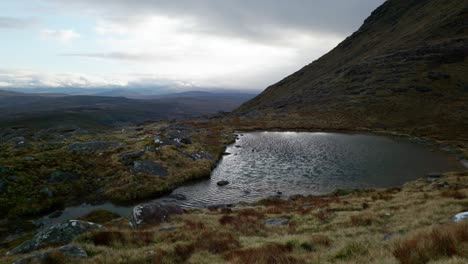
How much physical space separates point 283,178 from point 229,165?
1172cm

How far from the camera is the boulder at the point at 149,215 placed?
1917cm

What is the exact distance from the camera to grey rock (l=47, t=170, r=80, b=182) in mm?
34378

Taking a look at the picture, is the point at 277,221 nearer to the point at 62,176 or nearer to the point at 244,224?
the point at 244,224

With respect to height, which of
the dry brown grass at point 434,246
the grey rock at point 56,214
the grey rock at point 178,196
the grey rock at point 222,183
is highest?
the dry brown grass at point 434,246

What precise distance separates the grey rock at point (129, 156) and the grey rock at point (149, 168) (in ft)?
5.80

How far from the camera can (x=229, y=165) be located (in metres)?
48.9

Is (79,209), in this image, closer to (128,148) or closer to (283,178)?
(128,148)

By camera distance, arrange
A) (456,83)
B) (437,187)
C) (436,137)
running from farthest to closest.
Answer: (456,83) < (436,137) < (437,187)

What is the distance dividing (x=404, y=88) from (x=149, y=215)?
11749cm

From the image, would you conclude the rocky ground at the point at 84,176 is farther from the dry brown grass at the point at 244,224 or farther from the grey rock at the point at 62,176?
the dry brown grass at the point at 244,224

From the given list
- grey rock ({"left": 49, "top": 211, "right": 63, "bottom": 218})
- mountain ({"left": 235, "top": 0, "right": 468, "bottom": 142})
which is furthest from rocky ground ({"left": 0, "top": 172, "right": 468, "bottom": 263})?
mountain ({"left": 235, "top": 0, "right": 468, "bottom": 142})

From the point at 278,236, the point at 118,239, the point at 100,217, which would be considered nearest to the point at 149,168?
the point at 100,217

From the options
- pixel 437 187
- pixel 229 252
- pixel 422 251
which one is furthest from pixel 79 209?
pixel 437 187

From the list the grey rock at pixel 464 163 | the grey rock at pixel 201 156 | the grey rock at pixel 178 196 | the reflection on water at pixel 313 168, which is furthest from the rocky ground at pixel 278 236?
the grey rock at pixel 464 163
